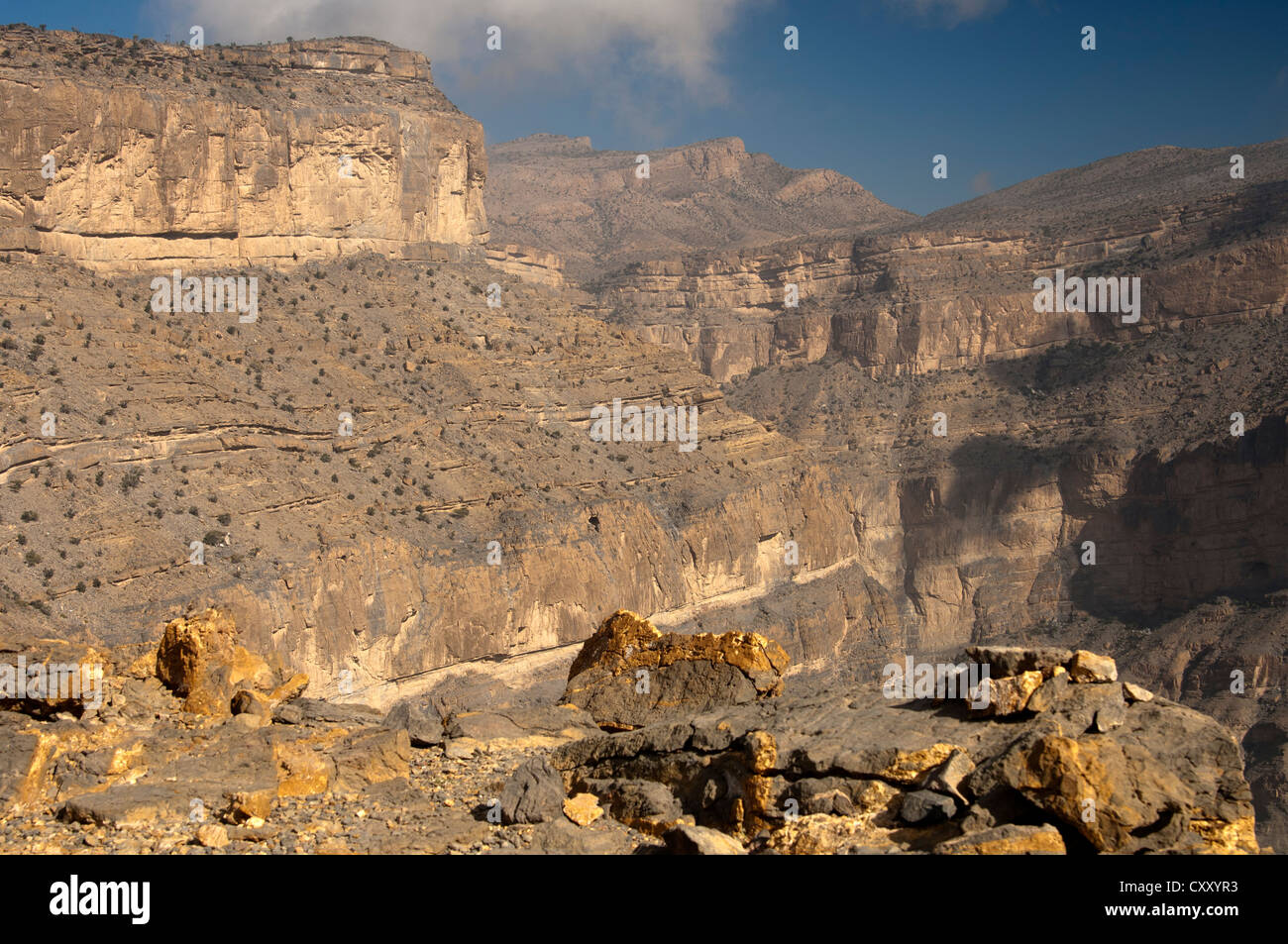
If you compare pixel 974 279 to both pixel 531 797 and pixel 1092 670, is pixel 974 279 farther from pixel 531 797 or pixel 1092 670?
pixel 531 797

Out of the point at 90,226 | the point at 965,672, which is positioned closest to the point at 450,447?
the point at 90,226

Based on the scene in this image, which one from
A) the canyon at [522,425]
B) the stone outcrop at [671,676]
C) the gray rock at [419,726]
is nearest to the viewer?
the gray rock at [419,726]

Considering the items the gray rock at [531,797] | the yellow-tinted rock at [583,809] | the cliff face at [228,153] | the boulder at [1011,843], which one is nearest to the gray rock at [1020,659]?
the boulder at [1011,843]

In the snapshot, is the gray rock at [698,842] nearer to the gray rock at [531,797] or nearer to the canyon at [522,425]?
the gray rock at [531,797]

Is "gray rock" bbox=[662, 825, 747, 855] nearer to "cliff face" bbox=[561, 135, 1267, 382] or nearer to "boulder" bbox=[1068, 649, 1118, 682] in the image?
"boulder" bbox=[1068, 649, 1118, 682]

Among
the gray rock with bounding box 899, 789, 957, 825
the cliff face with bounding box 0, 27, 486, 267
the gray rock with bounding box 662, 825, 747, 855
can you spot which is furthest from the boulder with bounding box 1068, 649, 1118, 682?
the cliff face with bounding box 0, 27, 486, 267

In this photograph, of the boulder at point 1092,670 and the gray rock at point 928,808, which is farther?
the boulder at point 1092,670
